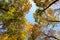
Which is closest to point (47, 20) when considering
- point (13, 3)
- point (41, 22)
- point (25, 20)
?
point (41, 22)

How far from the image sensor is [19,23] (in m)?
15.5

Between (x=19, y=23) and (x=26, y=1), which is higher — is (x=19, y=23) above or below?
below

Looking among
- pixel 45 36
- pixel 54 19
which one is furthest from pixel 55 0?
pixel 45 36

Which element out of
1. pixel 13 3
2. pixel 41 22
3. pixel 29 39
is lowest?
pixel 29 39

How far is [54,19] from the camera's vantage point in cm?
1595

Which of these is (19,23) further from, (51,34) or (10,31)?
(51,34)

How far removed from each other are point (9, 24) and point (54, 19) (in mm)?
3204

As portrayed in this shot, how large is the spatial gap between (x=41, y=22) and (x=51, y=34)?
1102mm

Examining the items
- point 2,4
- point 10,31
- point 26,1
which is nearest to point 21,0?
point 26,1

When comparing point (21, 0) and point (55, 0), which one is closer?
point (55, 0)

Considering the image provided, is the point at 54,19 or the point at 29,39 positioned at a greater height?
the point at 54,19

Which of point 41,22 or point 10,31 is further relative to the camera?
point 41,22

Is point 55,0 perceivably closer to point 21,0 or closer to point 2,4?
point 21,0

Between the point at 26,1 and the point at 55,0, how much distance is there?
87.4 inches
